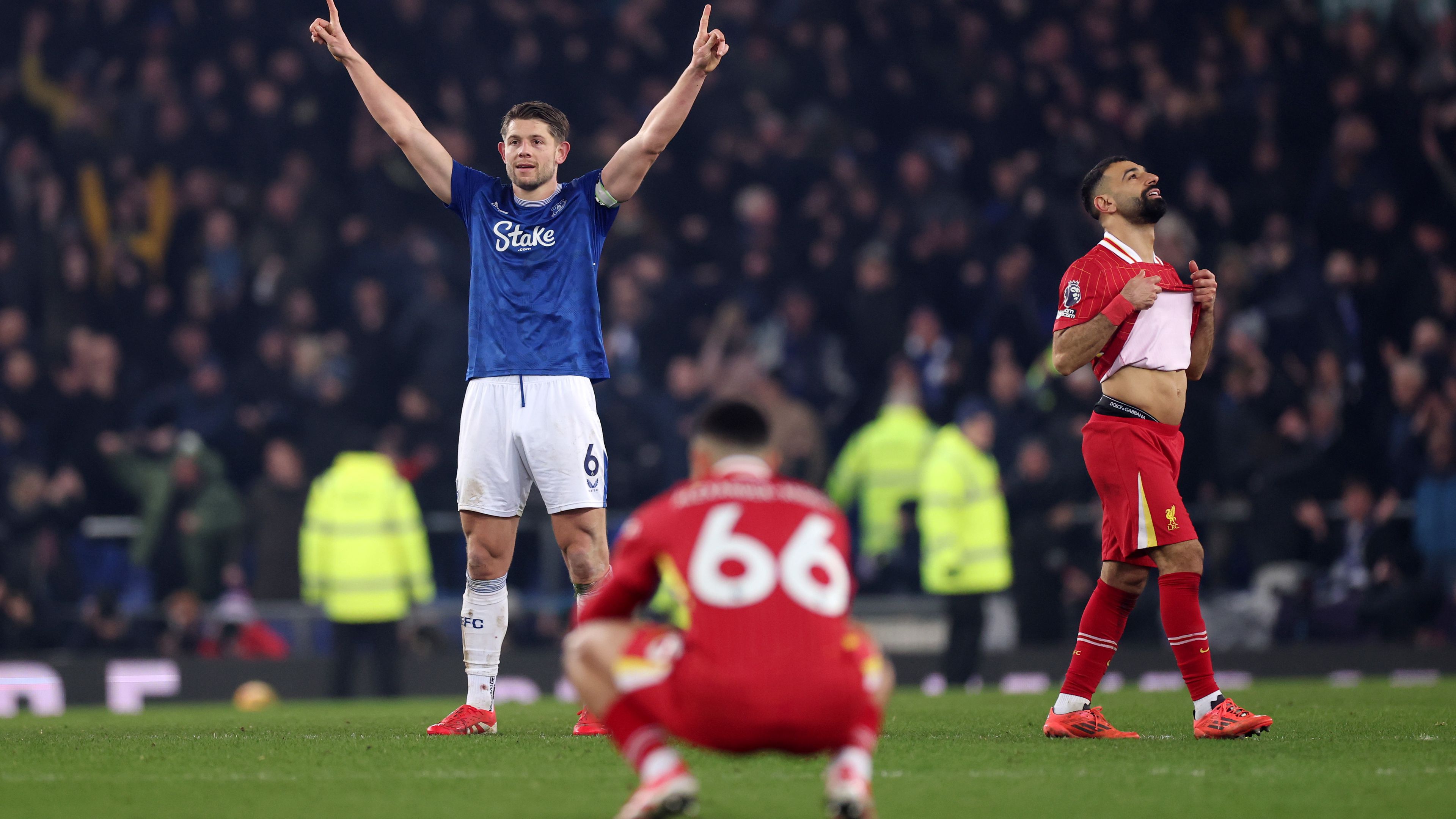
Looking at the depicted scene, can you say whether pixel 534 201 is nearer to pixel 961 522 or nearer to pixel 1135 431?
pixel 1135 431

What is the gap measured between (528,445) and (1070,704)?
8.65 feet

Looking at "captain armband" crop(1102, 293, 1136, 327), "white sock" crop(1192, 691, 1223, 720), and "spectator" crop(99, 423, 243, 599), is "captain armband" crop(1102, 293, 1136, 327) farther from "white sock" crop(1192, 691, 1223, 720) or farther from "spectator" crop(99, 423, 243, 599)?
"spectator" crop(99, 423, 243, 599)

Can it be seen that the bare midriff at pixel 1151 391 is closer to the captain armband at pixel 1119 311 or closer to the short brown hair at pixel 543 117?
the captain armband at pixel 1119 311

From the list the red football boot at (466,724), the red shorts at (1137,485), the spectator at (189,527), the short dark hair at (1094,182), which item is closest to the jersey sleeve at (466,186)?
the red football boot at (466,724)

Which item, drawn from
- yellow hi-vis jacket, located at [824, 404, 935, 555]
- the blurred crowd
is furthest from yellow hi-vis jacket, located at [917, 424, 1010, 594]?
yellow hi-vis jacket, located at [824, 404, 935, 555]

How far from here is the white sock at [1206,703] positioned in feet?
23.1

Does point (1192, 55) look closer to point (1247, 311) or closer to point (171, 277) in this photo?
point (1247, 311)

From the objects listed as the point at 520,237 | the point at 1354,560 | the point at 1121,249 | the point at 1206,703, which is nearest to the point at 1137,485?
the point at 1206,703

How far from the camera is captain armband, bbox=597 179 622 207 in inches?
289

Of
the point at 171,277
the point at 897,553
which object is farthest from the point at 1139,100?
the point at 171,277

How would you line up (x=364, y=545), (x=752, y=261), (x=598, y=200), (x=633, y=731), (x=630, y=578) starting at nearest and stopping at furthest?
(x=633, y=731)
(x=630, y=578)
(x=598, y=200)
(x=364, y=545)
(x=752, y=261)

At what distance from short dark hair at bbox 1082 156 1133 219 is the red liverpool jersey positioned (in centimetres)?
367

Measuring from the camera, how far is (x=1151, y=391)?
726cm

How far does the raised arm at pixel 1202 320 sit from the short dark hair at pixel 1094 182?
53 cm
